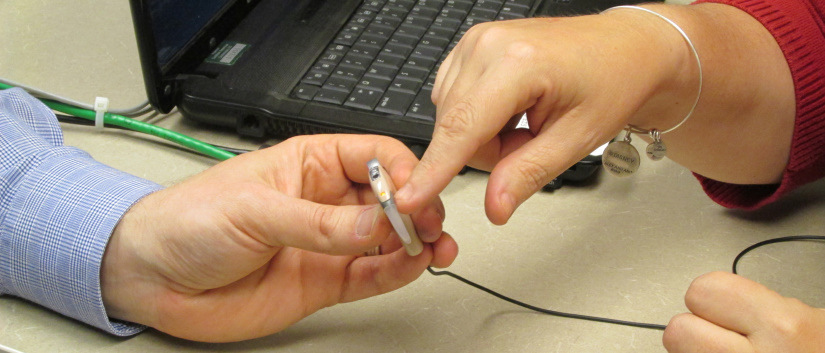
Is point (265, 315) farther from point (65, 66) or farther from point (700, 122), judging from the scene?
point (65, 66)

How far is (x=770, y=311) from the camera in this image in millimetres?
461

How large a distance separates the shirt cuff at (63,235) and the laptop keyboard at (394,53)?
227 millimetres

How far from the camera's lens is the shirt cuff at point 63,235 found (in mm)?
574

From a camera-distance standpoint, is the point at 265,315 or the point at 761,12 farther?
the point at 761,12

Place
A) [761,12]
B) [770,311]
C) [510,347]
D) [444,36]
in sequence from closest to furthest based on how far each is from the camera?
[770,311], [510,347], [761,12], [444,36]

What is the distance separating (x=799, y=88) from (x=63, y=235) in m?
0.63

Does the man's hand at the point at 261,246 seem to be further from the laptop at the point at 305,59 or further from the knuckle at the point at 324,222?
the laptop at the point at 305,59

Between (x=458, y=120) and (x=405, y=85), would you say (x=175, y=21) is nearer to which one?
(x=405, y=85)

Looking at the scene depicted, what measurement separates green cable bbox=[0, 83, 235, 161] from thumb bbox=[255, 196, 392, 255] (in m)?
0.26

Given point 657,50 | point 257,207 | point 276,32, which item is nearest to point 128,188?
point 257,207

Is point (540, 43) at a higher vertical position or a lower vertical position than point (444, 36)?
higher

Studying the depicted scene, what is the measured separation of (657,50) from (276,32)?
0.46 metres

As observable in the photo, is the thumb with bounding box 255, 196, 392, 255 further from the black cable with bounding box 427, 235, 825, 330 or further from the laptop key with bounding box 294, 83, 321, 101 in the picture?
the laptop key with bounding box 294, 83, 321, 101

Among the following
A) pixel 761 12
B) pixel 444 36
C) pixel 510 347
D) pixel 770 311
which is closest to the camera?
pixel 770 311
